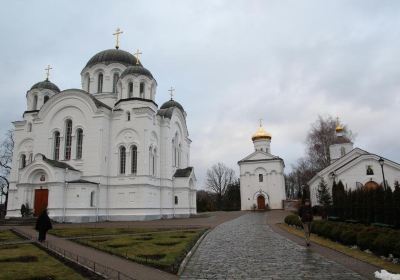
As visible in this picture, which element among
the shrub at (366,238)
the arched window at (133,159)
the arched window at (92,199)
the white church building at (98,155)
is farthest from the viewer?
the arched window at (133,159)

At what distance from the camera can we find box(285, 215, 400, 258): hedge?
37.6 feet

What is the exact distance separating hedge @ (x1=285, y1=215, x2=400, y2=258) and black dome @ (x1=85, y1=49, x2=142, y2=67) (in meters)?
32.7

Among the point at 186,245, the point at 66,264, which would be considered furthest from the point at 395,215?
the point at 66,264

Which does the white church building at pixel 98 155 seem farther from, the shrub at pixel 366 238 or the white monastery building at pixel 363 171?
the shrub at pixel 366 238

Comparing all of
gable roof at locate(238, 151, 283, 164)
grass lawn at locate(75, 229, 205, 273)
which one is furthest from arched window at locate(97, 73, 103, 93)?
grass lawn at locate(75, 229, 205, 273)

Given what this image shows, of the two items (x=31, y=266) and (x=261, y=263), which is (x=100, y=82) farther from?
(x=261, y=263)

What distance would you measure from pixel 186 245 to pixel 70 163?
993 inches

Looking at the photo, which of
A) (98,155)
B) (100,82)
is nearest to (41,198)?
(98,155)

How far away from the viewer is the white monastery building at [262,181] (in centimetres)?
5722

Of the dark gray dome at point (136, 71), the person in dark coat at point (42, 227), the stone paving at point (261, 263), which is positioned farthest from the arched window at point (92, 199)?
the stone paving at point (261, 263)

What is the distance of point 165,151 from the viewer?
133ft

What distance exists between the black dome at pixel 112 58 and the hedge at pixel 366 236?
32.7 m

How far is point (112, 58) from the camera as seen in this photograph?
43.1m

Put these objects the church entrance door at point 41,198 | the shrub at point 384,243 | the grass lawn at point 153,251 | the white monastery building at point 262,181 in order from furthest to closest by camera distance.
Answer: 1. the white monastery building at point 262,181
2. the church entrance door at point 41,198
3. the shrub at point 384,243
4. the grass lawn at point 153,251
